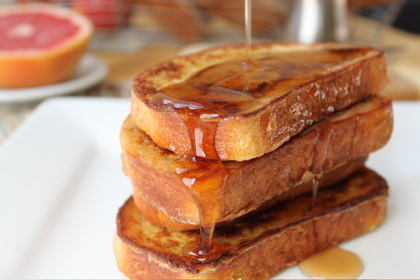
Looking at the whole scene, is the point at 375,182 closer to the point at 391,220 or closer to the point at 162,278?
the point at 391,220

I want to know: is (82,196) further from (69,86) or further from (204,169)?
(69,86)

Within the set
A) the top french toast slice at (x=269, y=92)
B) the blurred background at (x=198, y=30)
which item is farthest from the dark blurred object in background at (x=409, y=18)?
the top french toast slice at (x=269, y=92)

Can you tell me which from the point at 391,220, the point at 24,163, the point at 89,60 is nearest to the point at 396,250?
the point at 391,220

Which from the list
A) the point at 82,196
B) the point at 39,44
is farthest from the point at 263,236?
the point at 39,44

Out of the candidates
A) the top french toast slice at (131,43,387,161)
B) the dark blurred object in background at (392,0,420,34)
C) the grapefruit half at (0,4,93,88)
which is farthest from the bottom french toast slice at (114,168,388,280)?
the dark blurred object in background at (392,0,420,34)

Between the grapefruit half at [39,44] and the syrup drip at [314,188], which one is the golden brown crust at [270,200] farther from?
the grapefruit half at [39,44]

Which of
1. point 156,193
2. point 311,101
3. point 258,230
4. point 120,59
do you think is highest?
point 311,101

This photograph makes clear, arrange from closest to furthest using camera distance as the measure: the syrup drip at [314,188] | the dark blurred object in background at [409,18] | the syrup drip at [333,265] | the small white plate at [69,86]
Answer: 1. the syrup drip at [333,265]
2. the syrup drip at [314,188]
3. the small white plate at [69,86]
4. the dark blurred object in background at [409,18]
